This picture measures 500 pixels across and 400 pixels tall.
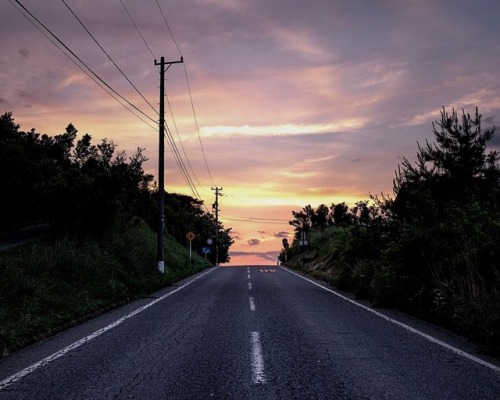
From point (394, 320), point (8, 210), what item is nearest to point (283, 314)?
point (394, 320)

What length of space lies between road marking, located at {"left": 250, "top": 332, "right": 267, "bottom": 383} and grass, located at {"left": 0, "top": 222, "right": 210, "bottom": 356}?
379 centimetres

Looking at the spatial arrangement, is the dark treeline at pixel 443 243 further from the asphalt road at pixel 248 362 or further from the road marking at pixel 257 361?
the road marking at pixel 257 361

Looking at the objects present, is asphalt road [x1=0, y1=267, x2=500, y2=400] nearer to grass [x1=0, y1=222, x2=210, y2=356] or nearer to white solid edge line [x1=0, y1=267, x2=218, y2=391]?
white solid edge line [x1=0, y1=267, x2=218, y2=391]

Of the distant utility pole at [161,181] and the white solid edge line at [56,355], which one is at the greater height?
the distant utility pole at [161,181]

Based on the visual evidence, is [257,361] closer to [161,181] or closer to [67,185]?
[67,185]

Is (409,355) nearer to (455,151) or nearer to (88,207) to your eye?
(455,151)

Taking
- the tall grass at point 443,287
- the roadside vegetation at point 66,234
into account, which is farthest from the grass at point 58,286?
the tall grass at point 443,287

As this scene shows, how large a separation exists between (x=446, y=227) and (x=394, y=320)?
2.94 metres

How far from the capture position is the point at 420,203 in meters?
12.8

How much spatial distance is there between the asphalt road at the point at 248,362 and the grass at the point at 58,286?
447 millimetres

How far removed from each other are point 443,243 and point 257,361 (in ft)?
21.6

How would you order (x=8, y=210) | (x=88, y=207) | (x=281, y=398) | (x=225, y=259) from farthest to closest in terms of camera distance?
(x=225, y=259), (x=8, y=210), (x=88, y=207), (x=281, y=398)

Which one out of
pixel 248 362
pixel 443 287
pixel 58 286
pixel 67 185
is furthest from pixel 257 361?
pixel 67 185

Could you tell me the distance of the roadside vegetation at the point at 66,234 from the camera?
8.70 metres
